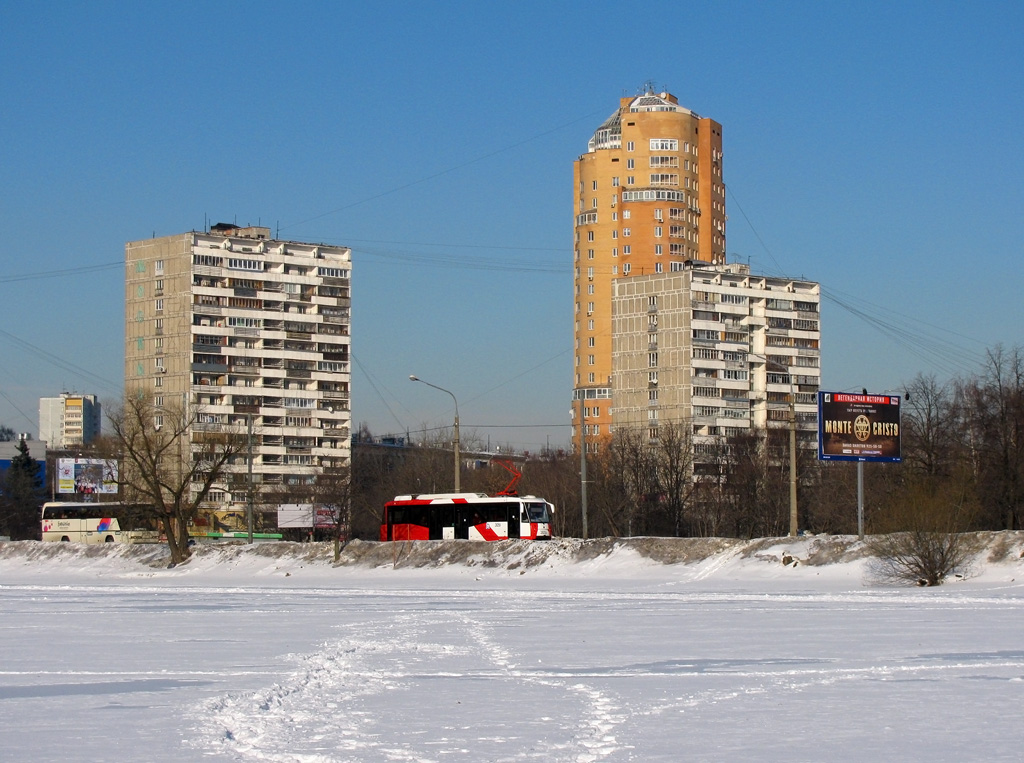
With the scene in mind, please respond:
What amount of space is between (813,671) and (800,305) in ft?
444

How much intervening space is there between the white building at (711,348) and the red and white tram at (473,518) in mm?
79552

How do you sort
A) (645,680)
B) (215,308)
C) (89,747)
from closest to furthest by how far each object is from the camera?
(89,747)
(645,680)
(215,308)

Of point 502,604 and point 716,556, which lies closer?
point 502,604

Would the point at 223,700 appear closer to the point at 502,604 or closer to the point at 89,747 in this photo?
Answer: the point at 89,747

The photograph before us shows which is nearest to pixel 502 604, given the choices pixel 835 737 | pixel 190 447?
pixel 835 737

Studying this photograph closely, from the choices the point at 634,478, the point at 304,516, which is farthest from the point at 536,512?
the point at 304,516

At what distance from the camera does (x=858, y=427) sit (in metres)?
48.6

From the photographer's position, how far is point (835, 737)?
1133 centimetres

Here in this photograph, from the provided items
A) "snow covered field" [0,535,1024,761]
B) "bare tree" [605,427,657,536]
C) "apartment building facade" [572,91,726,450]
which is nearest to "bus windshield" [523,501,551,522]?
"snow covered field" [0,535,1024,761]

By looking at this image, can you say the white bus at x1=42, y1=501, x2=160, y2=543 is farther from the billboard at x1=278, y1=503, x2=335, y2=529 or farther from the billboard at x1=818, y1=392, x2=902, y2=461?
the billboard at x1=818, y1=392, x2=902, y2=461

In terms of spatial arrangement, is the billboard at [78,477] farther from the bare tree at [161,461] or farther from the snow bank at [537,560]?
the bare tree at [161,461]

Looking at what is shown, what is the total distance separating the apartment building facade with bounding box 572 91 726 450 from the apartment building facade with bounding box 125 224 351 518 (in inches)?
1173

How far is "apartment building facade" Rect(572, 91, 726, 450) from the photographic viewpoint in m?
152

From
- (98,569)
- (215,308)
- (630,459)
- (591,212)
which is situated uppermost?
(591,212)
